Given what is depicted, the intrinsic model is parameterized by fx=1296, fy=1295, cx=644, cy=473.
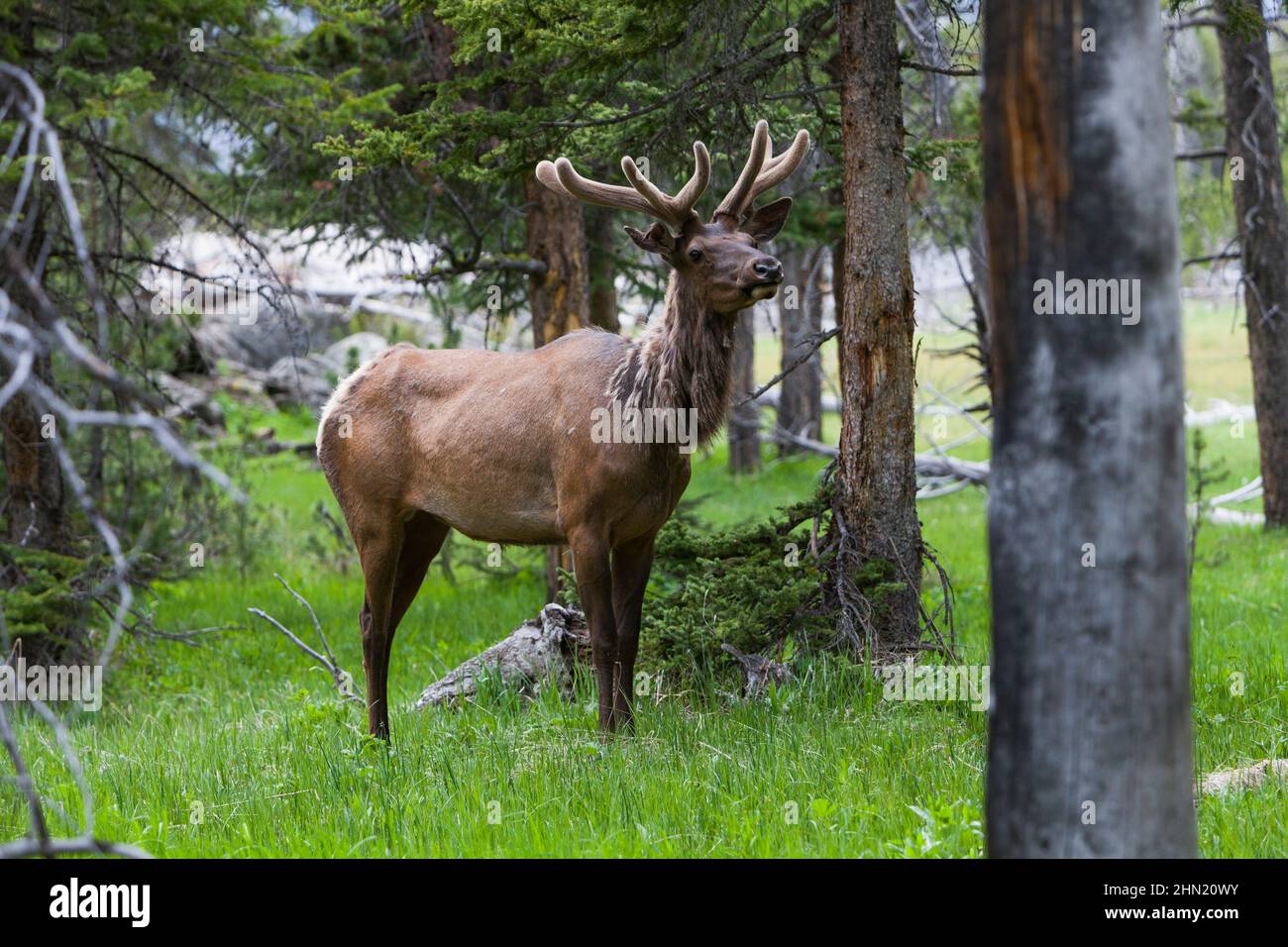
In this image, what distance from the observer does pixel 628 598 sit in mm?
6984

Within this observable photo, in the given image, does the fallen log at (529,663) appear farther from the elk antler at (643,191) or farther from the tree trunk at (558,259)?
the elk antler at (643,191)

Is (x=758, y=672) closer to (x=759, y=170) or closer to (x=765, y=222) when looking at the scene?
(x=765, y=222)

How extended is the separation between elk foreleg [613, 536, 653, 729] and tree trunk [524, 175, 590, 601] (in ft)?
11.5

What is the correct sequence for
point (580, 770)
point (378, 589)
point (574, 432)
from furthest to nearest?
point (378, 589) → point (574, 432) → point (580, 770)

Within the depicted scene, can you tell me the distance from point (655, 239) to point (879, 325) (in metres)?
1.39

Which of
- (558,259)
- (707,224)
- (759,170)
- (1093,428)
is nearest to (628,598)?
(707,224)

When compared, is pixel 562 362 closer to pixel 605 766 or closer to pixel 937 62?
pixel 605 766

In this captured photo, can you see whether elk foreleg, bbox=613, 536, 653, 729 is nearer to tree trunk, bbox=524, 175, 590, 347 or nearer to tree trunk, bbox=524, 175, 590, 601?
tree trunk, bbox=524, 175, 590, 601

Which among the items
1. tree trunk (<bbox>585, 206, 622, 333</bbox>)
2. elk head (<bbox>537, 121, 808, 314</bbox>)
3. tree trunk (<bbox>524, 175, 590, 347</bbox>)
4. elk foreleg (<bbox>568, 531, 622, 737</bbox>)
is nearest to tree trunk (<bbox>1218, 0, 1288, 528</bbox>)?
tree trunk (<bbox>585, 206, 622, 333</bbox>)

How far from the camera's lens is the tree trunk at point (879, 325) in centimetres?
707

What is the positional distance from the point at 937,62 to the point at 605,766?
6.88 meters

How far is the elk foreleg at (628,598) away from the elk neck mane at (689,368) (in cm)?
72

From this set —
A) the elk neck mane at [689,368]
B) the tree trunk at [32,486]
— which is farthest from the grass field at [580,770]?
the elk neck mane at [689,368]

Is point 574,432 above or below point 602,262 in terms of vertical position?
below
